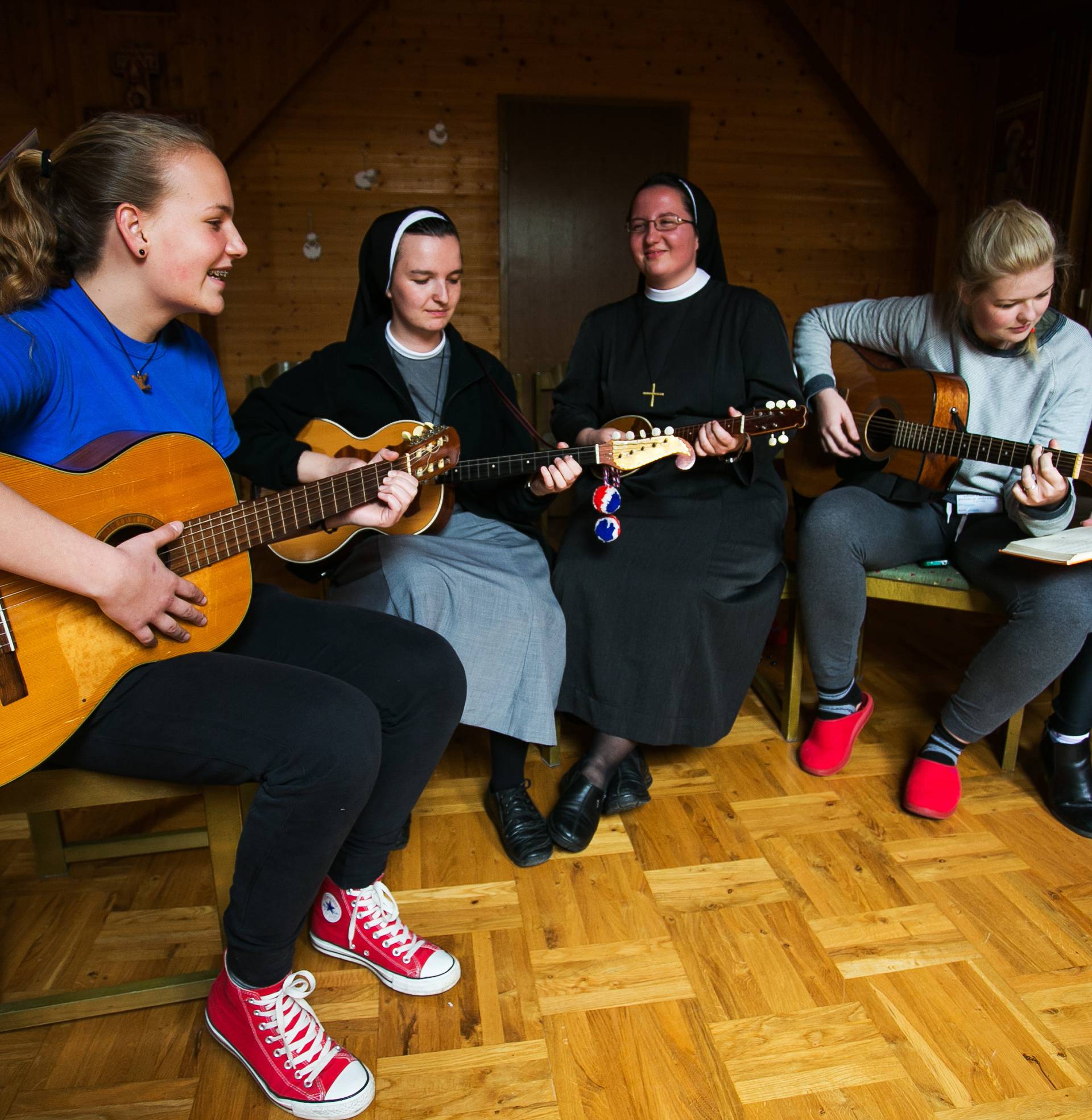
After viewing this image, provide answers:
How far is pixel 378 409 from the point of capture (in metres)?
2.07

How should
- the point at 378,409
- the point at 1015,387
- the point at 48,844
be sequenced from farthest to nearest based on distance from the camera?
the point at 1015,387, the point at 378,409, the point at 48,844

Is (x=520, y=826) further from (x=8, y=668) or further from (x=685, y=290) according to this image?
(x=685, y=290)

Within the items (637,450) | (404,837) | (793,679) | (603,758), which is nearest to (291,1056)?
(404,837)

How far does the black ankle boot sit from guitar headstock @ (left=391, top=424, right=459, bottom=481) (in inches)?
62.5

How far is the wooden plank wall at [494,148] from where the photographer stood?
16.3 ft

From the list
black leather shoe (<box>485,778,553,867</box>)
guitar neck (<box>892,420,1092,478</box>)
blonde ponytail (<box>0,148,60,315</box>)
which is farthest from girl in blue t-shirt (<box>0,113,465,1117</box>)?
guitar neck (<box>892,420,1092,478</box>)

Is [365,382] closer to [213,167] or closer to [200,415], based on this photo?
[200,415]

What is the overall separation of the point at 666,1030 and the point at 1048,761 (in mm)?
1266

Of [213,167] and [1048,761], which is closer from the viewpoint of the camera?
[213,167]

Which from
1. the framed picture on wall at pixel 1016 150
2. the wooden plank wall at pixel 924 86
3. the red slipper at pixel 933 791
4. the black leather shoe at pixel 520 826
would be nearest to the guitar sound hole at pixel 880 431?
the red slipper at pixel 933 791

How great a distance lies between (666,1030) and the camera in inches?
58.5

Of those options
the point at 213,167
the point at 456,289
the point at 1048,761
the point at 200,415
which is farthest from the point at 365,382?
the point at 1048,761

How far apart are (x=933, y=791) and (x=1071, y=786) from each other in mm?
323

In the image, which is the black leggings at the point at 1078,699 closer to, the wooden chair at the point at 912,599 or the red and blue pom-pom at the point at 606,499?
the wooden chair at the point at 912,599
